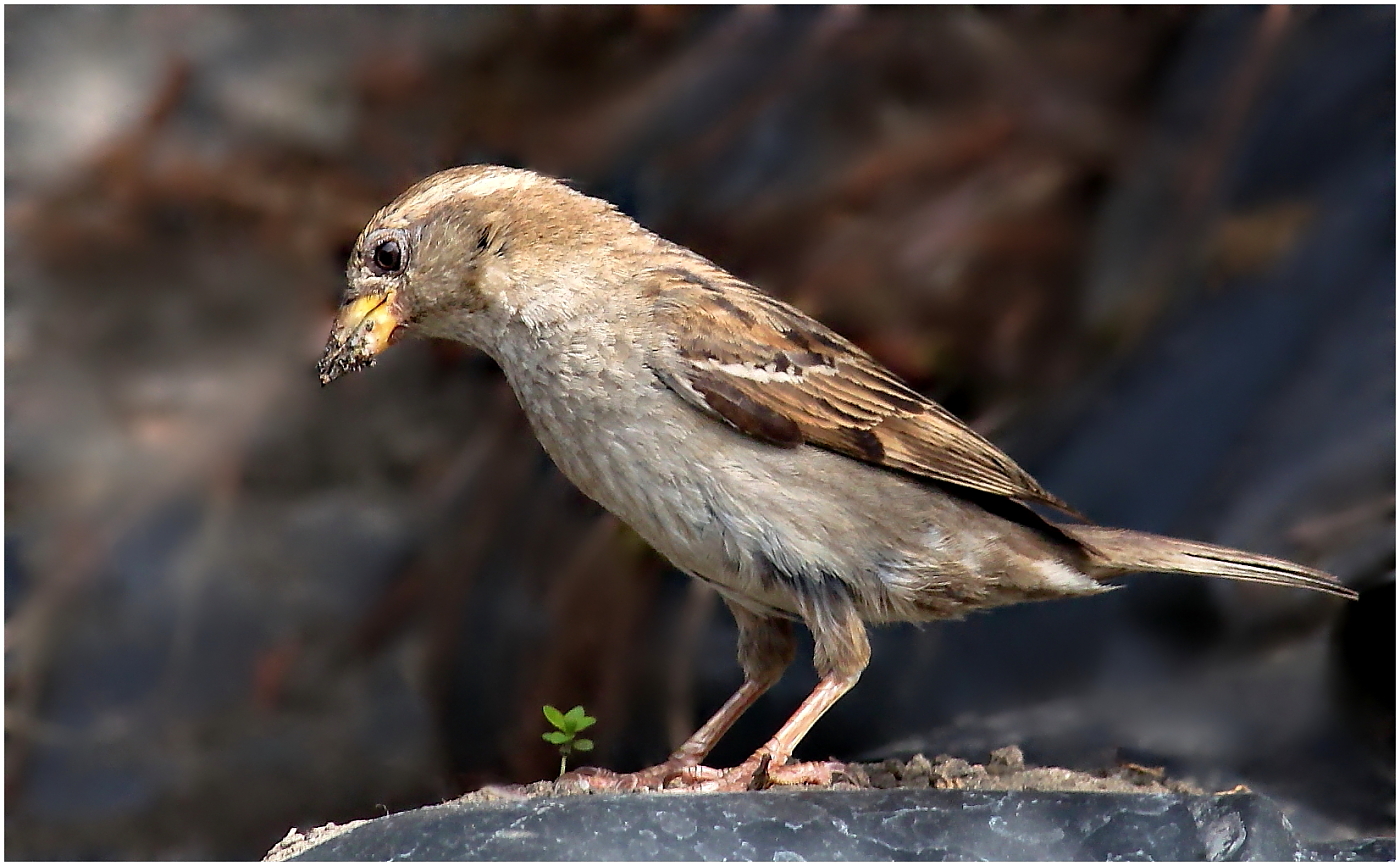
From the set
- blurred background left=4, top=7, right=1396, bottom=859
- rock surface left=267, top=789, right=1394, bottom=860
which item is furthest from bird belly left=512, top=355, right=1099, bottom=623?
blurred background left=4, top=7, right=1396, bottom=859

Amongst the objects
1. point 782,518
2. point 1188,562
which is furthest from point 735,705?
point 1188,562

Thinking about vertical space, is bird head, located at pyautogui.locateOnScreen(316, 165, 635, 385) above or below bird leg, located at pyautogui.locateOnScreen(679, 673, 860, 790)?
above

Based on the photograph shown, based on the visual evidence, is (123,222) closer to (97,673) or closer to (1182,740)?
(97,673)

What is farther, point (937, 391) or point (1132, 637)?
point (937, 391)

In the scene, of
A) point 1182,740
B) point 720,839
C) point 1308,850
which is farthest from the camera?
point 1182,740

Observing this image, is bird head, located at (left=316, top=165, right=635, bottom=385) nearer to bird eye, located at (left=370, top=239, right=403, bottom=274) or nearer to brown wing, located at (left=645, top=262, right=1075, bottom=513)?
bird eye, located at (left=370, top=239, right=403, bottom=274)

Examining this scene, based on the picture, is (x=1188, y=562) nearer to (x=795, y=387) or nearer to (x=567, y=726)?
(x=795, y=387)

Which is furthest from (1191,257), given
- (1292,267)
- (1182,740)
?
(1182,740)

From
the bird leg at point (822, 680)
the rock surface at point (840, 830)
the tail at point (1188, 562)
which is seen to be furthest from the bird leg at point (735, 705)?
the tail at point (1188, 562)
